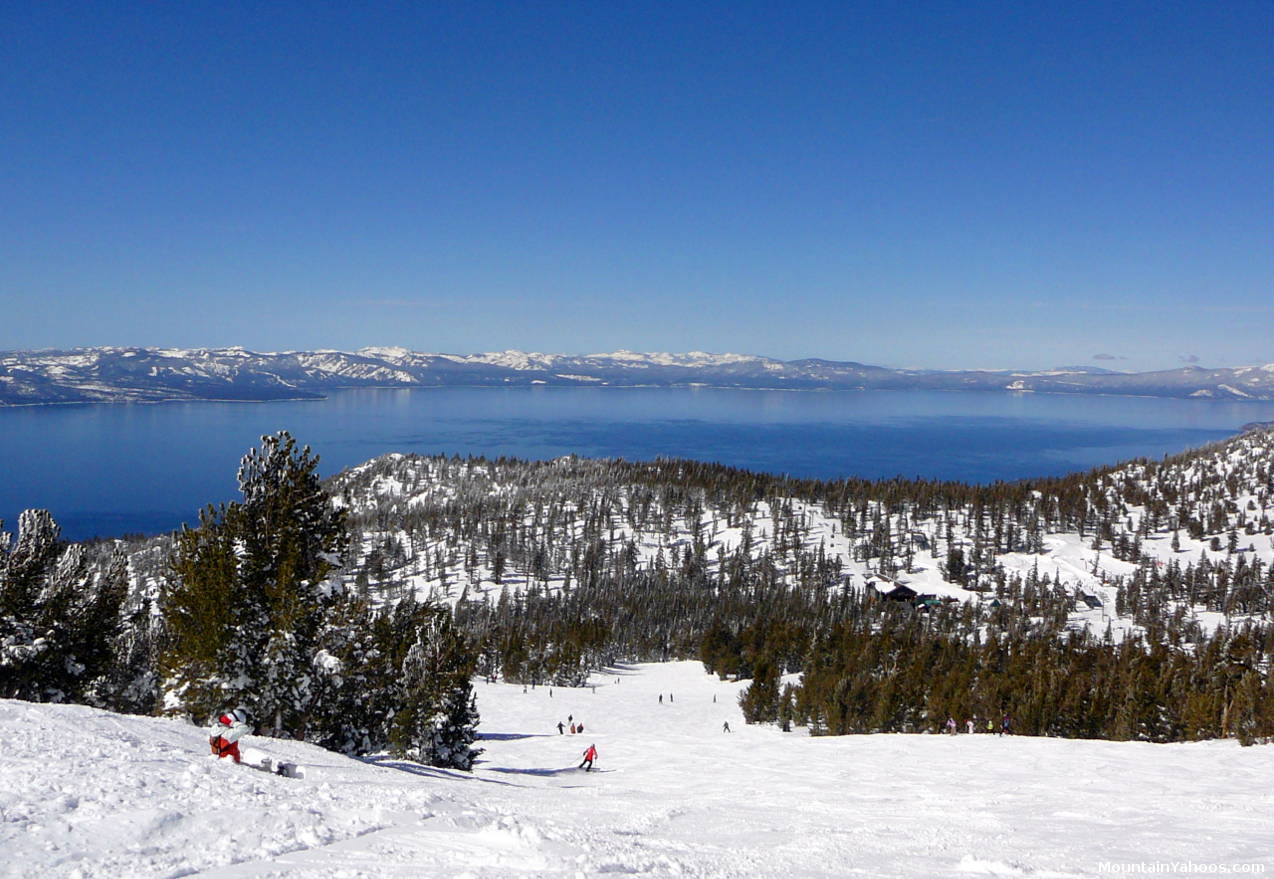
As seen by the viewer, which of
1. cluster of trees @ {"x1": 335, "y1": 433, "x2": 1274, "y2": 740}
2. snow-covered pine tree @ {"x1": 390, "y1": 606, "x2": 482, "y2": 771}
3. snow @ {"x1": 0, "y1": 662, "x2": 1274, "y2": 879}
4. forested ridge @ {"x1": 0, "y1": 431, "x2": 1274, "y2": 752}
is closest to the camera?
snow @ {"x1": 0, "y1": 662, "x2": 1274, "y2": 879}

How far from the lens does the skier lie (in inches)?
634

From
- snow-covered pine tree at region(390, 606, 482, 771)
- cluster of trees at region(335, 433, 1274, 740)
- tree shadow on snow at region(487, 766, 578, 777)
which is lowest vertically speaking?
cluster of trees at region(335, 433, 1274, 740)

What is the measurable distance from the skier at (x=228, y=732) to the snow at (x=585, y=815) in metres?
0.42

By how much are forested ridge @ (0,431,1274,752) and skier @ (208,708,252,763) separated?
1.61m

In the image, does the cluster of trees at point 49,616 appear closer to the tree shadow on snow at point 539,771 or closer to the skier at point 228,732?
the skier at point 228,732

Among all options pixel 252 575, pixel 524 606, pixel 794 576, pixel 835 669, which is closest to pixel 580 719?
pixel 835 669

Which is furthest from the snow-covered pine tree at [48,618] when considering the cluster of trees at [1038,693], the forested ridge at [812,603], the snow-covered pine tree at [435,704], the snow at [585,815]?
the cluster of trees at [1038,693]

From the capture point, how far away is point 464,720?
30.5 meters

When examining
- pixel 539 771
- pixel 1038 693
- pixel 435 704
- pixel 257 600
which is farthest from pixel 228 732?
pixel 1038 693

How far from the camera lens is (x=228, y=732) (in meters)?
20.6

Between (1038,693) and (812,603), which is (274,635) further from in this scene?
(812,603)

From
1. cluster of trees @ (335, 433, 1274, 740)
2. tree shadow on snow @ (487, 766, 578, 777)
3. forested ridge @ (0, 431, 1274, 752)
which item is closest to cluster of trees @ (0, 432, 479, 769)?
forested ridge @ (0, 431, 1274, 752)

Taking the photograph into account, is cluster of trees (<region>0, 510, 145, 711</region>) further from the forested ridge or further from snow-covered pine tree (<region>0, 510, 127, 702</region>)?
the forested ridge

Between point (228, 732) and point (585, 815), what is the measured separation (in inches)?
435
